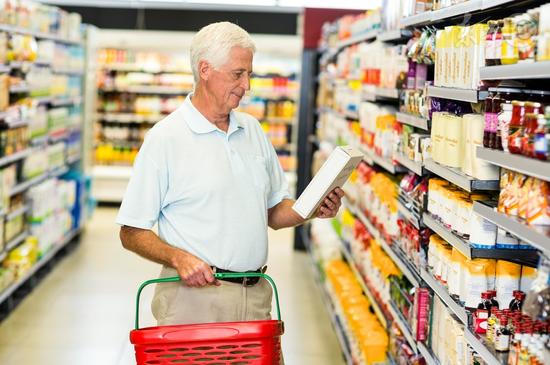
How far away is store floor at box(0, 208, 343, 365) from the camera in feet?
19.6

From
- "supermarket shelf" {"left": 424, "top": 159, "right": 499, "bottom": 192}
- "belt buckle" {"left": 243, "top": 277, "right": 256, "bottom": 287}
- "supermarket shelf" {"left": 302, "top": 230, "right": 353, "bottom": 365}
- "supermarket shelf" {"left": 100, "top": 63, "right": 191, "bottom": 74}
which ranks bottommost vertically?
"supermarket shelf" {"left": 302, "top": 230, "right": 353, "bottom": 365}

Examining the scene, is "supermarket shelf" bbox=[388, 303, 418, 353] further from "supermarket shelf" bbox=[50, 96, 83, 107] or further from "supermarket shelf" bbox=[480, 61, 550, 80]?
"supermarket shelf" bbox=[50, 96, 83, 107]

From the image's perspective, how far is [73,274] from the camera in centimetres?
835

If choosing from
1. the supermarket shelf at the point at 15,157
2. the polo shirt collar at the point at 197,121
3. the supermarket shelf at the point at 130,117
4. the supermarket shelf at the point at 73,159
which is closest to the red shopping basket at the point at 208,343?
the polo shirt collar at the point at 197,121

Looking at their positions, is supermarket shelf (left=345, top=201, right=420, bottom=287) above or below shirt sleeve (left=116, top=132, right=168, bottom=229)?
below

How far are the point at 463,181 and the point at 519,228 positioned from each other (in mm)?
648

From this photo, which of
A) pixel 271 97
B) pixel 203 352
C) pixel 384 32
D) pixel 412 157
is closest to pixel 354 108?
pixel 384 32

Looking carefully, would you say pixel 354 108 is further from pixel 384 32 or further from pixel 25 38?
pixel 25 38

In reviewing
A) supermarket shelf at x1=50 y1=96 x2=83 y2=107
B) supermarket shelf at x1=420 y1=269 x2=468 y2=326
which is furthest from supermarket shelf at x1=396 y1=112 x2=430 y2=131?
supermarket shelf at x1=50 y1=96 x2=83 y2=107

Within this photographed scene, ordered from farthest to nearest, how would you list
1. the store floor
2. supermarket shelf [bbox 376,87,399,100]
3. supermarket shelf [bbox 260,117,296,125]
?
supermarket shelf [bbox 260,117,296,125] < the store floor < supermarket shelf [bbox 376,87,399,100]

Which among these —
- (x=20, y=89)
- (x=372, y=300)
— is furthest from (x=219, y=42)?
(x=20, y=89)

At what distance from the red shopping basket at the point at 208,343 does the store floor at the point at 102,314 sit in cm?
316

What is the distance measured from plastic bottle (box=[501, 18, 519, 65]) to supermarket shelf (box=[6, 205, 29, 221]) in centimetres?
509

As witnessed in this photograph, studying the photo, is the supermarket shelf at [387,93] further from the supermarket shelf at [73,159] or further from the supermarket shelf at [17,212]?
the supermarket shelf at [73,159]
